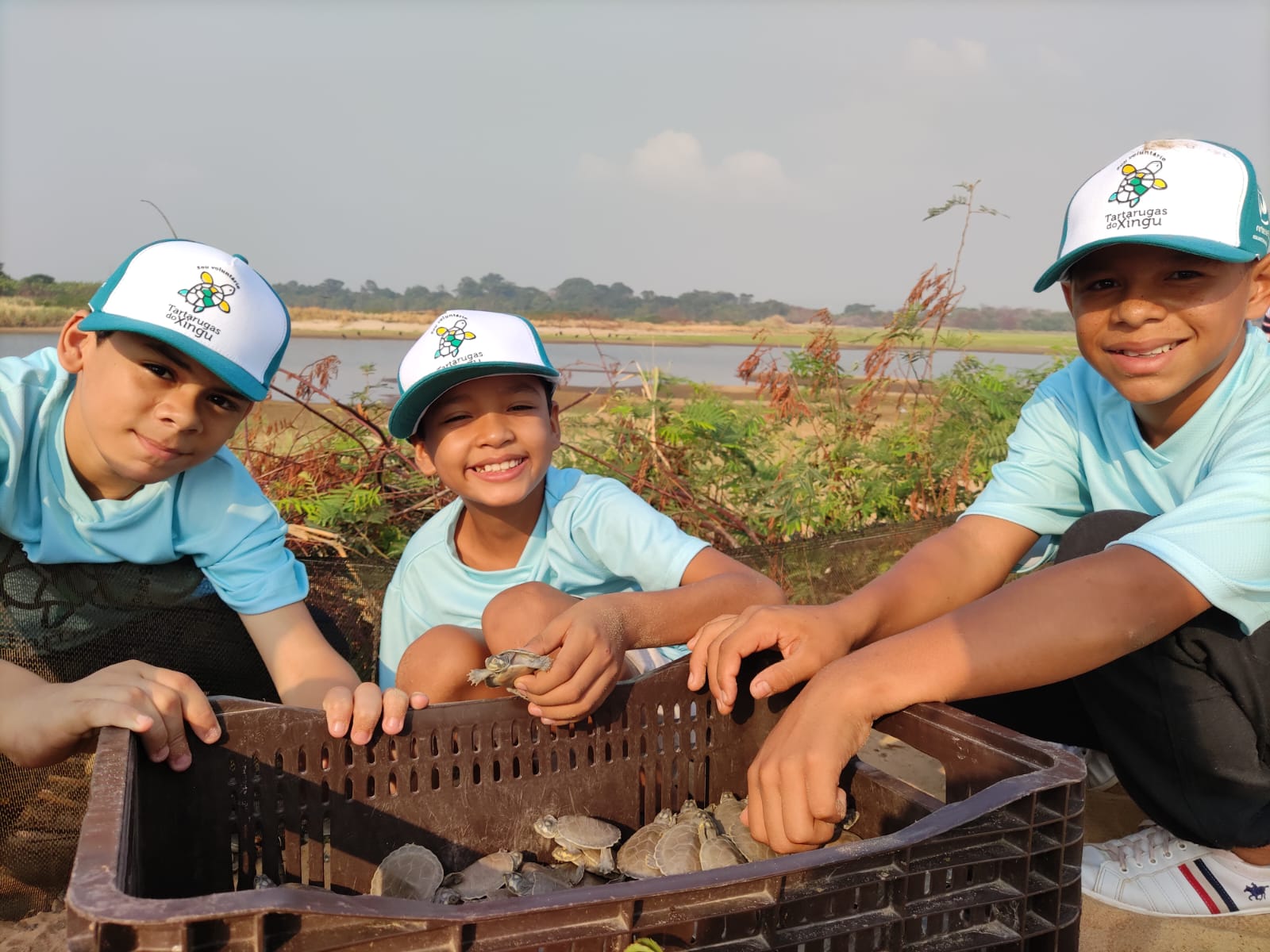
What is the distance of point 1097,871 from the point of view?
2.19m

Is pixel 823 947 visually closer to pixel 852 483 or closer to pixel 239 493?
pixel 239 493

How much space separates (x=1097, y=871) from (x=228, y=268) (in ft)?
7.85

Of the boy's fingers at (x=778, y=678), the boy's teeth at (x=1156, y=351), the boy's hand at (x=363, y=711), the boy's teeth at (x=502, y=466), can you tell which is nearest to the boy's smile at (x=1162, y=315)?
the boy's teeth at (x=1156, y=351)

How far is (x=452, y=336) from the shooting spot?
2314mm

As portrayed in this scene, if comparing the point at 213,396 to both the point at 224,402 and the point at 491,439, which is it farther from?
the point at 491,439

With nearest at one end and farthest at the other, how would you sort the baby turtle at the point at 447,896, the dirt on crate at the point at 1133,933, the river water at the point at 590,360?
the baby turtle at the point at 447,896
the dirt on crate at the point at 1133,933
the river water at the point at 590,360

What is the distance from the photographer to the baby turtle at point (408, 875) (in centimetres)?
171

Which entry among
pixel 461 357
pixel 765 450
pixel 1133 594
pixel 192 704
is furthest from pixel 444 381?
pixel 765 450

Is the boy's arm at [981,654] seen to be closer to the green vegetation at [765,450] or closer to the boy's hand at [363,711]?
the boy's hand at [363,711]

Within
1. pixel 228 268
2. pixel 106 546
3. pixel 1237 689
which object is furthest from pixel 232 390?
pixel 1237 689

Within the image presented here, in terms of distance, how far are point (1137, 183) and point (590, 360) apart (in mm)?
3583

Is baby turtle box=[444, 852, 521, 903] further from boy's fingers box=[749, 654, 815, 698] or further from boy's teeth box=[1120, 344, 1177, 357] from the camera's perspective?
boy's teeth box=[1120, 344, 1177, 357]

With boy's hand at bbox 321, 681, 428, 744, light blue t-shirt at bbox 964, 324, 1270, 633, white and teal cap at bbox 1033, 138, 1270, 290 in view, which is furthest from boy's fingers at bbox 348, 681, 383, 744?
white and teal cap at bbox 1033, 138, 1270, 290

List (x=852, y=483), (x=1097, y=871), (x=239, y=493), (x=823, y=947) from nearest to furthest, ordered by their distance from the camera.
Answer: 1. (x=823, y=947)
2. (x=1097, y=871)
3. (x=239, y=493)
4. (x=852, y=483)
